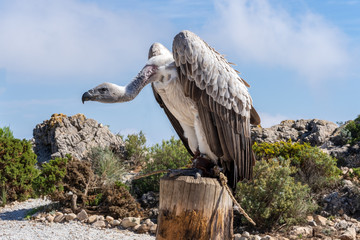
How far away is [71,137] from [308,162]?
7641mm

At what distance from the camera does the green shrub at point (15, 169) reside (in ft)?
35.8

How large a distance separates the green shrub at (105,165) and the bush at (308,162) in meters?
3.84

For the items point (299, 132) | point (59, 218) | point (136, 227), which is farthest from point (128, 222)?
point (299, 132)

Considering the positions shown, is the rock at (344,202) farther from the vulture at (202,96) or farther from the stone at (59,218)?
the stone at (59,218)

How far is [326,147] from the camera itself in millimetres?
13109

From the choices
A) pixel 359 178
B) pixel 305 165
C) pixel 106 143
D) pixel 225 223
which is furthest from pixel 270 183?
pixel 106 143

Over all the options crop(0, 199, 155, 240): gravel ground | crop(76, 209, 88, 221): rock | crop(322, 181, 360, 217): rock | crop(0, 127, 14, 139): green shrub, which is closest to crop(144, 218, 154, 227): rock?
crop(0, 199, 155, 240): gravel ground

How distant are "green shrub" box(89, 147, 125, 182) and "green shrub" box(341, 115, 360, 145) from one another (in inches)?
280

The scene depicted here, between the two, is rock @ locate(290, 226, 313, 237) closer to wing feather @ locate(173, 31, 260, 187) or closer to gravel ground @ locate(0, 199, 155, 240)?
gravel ground @ locate(0, 199, 155, 240)

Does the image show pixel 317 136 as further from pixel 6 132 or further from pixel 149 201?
pixel 6 132

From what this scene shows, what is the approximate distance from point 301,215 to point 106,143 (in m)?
7.71

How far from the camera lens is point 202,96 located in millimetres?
4457

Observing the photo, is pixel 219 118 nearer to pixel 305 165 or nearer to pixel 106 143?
pixel 305 165

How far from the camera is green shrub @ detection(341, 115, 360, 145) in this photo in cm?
1291
